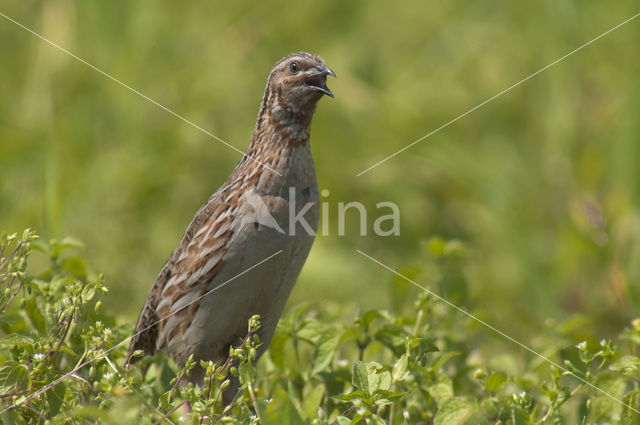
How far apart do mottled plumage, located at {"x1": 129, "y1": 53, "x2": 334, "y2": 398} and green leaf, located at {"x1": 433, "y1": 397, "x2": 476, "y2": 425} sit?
79 cm

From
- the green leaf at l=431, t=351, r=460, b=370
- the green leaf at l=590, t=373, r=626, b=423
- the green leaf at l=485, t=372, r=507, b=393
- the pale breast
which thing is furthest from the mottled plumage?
the green leaf at l=590, t=373, r=626, b=423

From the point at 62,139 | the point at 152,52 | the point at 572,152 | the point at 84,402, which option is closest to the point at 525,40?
the point at 572,152

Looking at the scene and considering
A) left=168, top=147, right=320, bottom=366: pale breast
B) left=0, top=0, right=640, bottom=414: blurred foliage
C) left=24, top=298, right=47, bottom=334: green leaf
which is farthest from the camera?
left=0, top=0, right=640, bottom=414: blurred foliage

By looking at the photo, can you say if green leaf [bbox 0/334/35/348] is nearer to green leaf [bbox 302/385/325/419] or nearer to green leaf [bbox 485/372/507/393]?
green leaf [bbox 302/385/325/419]

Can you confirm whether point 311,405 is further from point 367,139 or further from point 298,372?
point 367,139

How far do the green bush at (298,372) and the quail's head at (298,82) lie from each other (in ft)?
2.74

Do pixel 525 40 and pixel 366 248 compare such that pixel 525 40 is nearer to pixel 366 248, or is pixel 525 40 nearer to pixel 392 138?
pixel 392 138

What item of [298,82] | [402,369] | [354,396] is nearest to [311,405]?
[354,396]

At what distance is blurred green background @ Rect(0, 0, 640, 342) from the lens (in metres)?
6.44

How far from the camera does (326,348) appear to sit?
344 centimetres

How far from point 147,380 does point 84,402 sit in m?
0.56

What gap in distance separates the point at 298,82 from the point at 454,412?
1.52 m

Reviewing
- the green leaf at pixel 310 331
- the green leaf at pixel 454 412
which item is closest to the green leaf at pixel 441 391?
the green leaf at pixel 454 412

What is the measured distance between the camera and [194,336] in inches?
139
